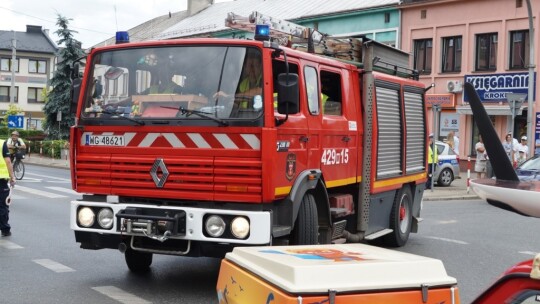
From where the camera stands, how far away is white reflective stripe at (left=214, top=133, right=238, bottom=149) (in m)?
7.89

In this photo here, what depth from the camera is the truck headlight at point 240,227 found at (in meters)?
7.70

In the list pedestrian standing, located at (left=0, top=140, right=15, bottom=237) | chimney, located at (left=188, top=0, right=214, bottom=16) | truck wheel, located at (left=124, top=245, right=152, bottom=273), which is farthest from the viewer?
chimney, located at (left=188, top=0, right=214, bottom=16)

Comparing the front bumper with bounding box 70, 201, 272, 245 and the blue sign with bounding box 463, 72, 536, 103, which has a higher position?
the blue sign with bounding box 463, 72, 536, 103

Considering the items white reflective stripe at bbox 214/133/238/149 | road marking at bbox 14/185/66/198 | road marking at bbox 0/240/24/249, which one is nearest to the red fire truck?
white reflective stripe at bbox 214/133/238/149

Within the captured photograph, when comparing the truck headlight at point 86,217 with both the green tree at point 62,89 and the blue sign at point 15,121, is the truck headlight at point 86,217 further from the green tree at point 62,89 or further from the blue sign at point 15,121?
the green tree at point 62,89

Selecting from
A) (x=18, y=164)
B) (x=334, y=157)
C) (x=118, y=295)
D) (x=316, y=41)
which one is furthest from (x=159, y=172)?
(x=18, y=164)

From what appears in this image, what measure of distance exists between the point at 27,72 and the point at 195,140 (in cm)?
9547

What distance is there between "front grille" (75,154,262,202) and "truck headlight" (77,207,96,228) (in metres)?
0.25

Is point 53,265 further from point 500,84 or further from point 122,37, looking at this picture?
point 500,84

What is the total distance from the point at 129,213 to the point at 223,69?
5.38ft

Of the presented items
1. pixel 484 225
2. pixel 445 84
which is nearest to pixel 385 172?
pixel 484 225

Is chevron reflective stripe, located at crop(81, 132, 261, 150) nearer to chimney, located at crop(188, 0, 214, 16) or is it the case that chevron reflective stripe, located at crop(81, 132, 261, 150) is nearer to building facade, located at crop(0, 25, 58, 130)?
chimney, located at crop(188, 0, 214, 16)

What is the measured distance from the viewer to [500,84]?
34531mm

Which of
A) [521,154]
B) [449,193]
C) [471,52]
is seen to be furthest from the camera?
[471,52]
